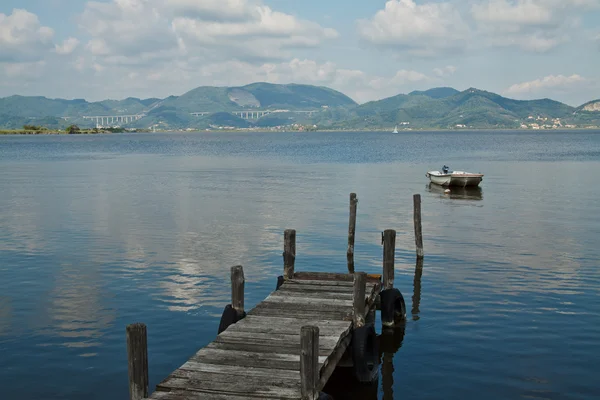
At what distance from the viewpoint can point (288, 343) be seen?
46.5 ft

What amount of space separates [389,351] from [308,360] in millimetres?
8259

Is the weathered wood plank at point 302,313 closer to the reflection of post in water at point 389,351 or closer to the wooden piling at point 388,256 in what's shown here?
the reflection of post in water at point 389,351

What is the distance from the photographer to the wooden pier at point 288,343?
1137cm

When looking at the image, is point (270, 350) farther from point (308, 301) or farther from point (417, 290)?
point (417, 290)

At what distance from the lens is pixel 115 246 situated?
32.3 metres

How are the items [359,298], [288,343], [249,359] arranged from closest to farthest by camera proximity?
[249,359] < [288,343] < [359,298]

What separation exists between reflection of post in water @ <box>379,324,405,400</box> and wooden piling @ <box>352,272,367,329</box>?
187 centimetres

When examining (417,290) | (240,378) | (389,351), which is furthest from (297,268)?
(240,378)

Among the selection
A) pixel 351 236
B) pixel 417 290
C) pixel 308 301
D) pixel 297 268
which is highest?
pixel 308 301

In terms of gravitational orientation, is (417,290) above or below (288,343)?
below

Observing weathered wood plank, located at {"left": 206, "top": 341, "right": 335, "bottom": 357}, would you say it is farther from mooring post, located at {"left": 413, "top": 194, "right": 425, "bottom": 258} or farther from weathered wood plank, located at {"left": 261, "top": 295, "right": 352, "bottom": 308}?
mooring post, located at {"left": 413, "top": 194, "right": 425, "bottom": 258}

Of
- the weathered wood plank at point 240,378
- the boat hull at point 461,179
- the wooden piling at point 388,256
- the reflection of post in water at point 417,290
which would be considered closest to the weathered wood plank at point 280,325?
the weathered wood plank at point 240,378

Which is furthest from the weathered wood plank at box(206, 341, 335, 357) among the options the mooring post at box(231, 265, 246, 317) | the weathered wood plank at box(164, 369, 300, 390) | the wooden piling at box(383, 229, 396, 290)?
the wooden piling at box(383, 229, 396, 290)

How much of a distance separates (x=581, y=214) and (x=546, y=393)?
30.9 meters
